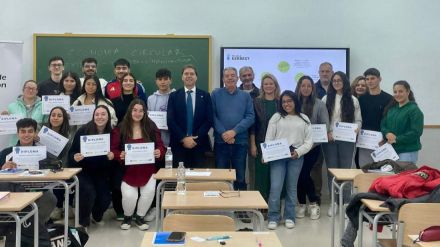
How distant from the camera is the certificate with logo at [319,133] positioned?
17.5 feet

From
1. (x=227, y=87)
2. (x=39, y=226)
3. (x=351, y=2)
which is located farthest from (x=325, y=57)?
(x=39, y=226)

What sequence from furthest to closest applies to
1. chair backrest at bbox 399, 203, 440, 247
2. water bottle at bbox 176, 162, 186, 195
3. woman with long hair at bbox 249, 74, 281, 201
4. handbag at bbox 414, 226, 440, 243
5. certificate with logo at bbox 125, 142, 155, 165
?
woman with long hair at bbox 249, 74, 281, 201 < certificate with logo at bbox 125, 142, 155, 165 < water bottle at bbox 176, 162, 186, 195 < chair backrest at bbox 399, 203, 440, 247 < handbag at bbox 414, 226, 440, 243

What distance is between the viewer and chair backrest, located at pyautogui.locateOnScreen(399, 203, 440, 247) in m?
2.64

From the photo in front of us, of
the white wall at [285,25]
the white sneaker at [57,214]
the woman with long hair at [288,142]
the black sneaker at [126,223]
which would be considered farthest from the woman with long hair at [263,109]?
the white sneaker at [57,214]

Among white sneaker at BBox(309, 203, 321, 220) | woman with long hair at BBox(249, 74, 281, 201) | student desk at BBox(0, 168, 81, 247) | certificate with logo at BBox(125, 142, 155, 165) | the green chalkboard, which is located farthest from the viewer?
the green chalkboard

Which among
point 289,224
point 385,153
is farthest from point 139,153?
point 385,153

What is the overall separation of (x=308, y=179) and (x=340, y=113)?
35.0 inches

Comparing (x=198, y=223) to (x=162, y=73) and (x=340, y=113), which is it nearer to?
(x=162, y=73)

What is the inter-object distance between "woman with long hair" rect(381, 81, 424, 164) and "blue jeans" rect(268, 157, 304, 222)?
3.49 ft

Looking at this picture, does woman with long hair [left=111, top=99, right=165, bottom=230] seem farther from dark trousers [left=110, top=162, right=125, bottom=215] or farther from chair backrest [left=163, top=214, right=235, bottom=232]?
chair backrest [left=163, top=214, right=235, bottom=232]

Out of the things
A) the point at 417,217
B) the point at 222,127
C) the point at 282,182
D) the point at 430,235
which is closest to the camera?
the point at 430,235

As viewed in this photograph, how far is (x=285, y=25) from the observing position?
6508mm

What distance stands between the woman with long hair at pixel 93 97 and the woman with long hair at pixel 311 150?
2135mm

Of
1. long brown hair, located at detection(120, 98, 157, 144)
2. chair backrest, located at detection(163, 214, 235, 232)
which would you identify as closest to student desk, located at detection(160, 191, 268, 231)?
chair backrest, located at detection(163, 214, 235, 232)
